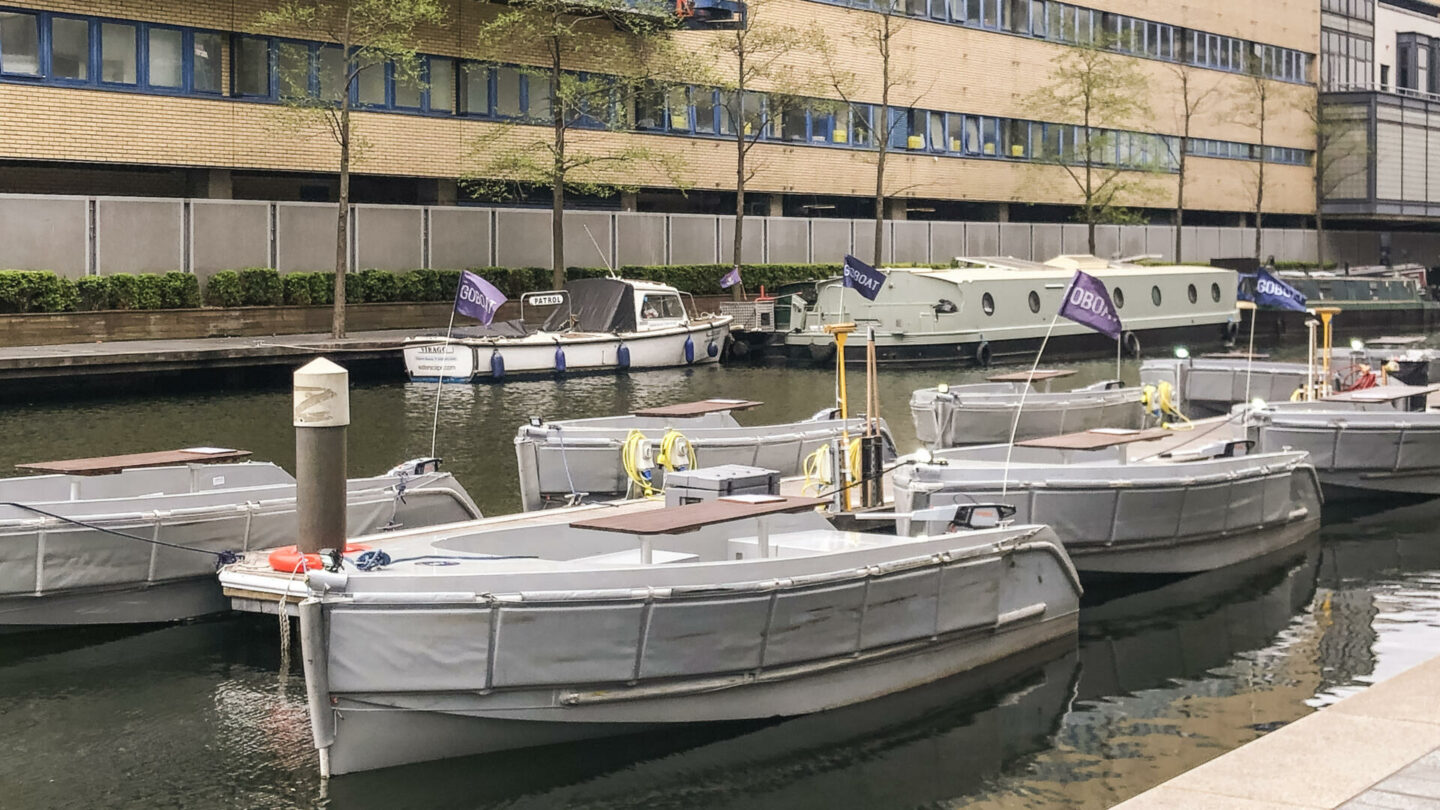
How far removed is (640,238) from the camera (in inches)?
2144

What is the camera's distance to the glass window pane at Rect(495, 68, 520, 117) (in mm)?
50062

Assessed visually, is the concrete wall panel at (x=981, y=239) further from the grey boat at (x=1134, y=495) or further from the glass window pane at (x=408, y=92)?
the grey boat at (x=1134, y=495)

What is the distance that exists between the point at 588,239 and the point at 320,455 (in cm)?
3880

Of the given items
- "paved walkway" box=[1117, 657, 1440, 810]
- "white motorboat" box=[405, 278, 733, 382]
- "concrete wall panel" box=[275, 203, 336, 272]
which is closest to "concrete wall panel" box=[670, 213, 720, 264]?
"white motorboat" box=[405, 278, 733, 382]

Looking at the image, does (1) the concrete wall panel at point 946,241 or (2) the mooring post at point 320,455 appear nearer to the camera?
(2) the mooring post at point 320,455

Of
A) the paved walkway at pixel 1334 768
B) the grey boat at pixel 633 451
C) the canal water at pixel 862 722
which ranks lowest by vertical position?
the canal water at pixel 862 722

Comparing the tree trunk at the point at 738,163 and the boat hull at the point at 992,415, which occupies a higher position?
the tree trunk at the point at 738,163

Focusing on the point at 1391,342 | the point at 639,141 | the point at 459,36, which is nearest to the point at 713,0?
the point at 639,141

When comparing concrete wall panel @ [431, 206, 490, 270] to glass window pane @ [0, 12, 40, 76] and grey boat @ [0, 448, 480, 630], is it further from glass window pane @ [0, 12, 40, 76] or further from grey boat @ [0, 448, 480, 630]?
grey boat @ [0, 448, 480, 630]

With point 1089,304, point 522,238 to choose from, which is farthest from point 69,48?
point 1089,304

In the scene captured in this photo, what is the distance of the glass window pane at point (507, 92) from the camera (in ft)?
164

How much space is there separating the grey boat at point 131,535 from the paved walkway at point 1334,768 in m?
10.6

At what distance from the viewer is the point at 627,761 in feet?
40.4

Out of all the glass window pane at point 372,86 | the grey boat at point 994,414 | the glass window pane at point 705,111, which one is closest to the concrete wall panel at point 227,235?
the glass window pane at point 372,86
